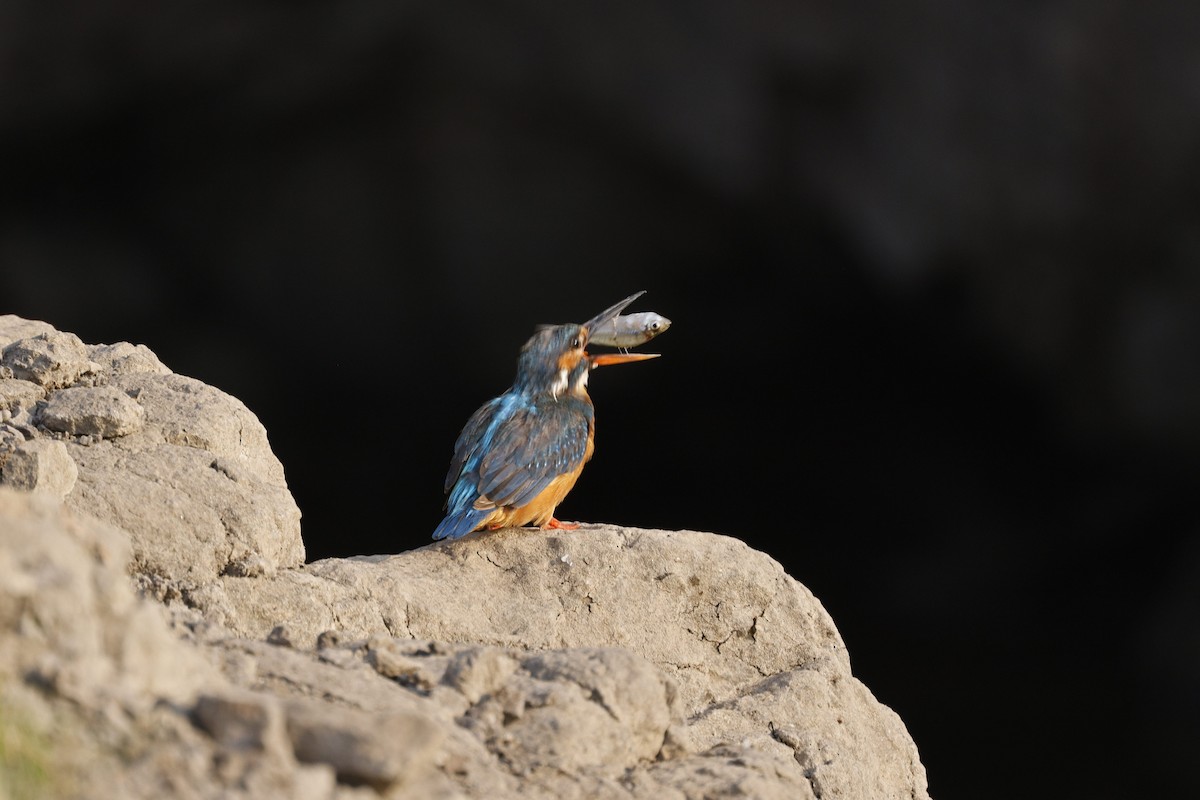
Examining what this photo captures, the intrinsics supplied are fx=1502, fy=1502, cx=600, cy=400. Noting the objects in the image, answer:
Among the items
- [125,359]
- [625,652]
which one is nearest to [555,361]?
[125,359]

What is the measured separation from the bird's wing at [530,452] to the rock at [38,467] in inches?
57.9

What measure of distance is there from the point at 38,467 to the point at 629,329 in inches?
99.4

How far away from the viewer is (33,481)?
11.6 feet

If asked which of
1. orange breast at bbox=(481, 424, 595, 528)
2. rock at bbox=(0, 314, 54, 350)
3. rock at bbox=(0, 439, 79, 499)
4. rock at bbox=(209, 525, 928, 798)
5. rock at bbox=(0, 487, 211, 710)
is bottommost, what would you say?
rock at bbox=(209, 525, 928, 798)

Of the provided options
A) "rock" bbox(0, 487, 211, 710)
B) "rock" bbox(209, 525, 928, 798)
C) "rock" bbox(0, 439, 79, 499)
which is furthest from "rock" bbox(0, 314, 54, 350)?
"rock" bbox(0, 487, 211, 710)

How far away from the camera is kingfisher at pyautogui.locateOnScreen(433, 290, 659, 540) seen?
480 cm

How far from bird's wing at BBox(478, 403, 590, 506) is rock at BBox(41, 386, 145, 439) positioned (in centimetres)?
116

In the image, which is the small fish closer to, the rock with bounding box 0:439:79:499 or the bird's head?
the bird's head

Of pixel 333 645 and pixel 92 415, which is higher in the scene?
pixel 92 415

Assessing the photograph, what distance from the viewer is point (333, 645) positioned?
3.08 metres

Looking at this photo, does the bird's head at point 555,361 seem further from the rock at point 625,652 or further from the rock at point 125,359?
the rock at point 125,359

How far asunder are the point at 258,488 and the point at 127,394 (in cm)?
51

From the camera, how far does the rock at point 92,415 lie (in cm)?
408

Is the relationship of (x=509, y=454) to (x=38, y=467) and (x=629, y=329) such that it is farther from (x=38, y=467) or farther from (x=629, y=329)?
(x=38, y=467)
